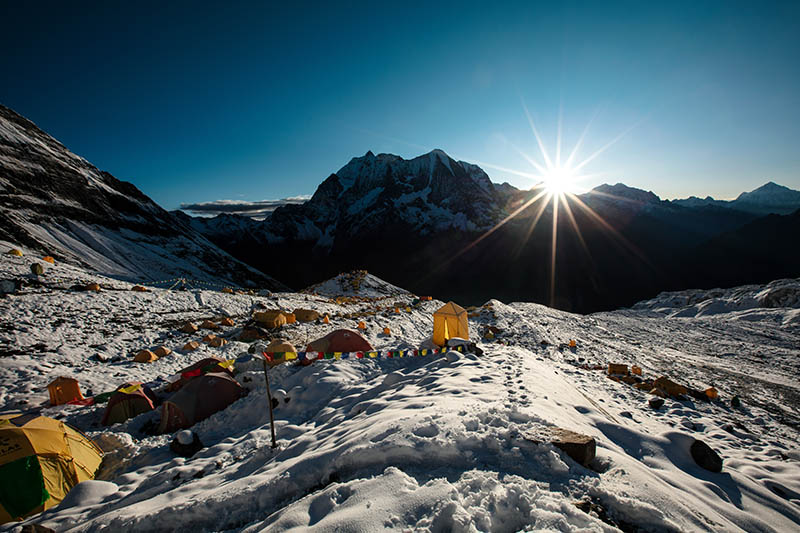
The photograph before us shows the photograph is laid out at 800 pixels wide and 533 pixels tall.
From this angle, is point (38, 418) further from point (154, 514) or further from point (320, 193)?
point (320, 193)

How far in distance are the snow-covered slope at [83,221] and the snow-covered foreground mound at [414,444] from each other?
3226 cm

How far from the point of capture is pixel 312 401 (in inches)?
365

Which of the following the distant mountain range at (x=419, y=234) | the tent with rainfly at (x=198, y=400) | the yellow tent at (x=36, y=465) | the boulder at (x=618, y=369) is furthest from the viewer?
the distant mountain range at (x=419, y=234)

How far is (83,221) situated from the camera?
46812mm

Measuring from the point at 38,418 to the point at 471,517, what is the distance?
9.55 m

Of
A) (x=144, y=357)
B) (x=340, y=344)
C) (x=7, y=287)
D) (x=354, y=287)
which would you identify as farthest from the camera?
(x=354, y=287)

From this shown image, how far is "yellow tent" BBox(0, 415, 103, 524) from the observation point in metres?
5.39

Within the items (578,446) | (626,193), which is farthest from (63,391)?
(626,193)

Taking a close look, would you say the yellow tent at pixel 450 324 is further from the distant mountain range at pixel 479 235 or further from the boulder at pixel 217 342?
the distant mountain range at pixel 479 235

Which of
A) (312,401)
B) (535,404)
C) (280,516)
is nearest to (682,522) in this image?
(535,404)

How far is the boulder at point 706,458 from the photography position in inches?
205

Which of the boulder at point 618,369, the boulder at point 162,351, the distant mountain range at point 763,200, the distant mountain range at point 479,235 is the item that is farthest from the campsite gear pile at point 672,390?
the distant mountain range at point 763,200

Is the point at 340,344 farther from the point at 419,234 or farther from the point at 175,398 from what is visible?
the point at 419,234

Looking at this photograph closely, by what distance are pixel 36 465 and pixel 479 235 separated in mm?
114868
